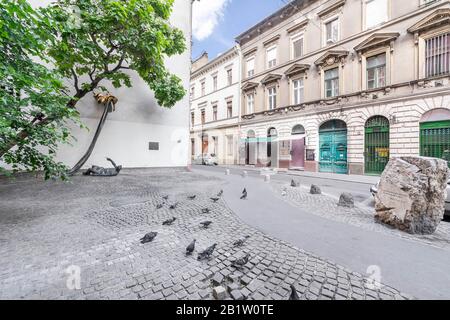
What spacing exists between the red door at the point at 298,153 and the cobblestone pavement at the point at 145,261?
1432cm

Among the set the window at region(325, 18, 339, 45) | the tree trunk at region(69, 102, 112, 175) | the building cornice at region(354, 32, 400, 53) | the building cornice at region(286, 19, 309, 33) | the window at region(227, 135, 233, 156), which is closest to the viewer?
the tree trunk at region(69, 102, 112, 175)

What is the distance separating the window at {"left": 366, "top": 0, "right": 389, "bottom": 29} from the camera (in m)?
13.7

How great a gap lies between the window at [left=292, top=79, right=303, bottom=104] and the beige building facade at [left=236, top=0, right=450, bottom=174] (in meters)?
0.09

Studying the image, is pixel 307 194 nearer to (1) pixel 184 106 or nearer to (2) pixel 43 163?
(2) pixel 43 163

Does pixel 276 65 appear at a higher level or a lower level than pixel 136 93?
higher

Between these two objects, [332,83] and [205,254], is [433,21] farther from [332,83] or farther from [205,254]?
[205,254]

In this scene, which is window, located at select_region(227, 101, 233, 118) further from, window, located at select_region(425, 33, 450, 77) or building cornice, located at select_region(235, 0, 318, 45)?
window, located at select_region(425, 33, 450, 77)

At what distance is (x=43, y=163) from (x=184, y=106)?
10549mm

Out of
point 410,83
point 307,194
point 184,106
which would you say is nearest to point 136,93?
point 184,106

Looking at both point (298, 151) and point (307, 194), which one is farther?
point (298, 151)

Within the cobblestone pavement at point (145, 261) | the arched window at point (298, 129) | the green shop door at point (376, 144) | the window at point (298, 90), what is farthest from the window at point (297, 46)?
the cobblestone pavement at point (145, 261)

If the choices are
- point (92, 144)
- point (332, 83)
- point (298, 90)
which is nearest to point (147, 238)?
point (92, 144)

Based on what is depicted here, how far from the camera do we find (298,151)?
59.9 ft

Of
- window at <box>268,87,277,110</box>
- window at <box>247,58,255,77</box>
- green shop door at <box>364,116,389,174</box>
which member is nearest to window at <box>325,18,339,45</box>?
window at <box>268,87,277,110</box>
